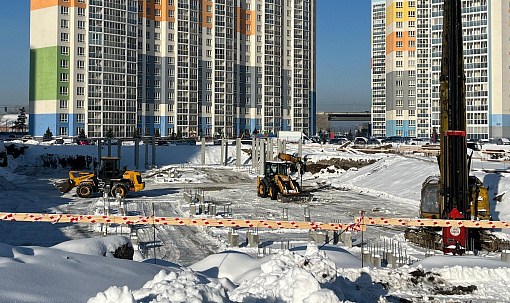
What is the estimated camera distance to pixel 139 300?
712 centimetres

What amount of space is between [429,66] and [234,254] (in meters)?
90.4

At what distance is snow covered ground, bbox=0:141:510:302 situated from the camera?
8180 millimetres

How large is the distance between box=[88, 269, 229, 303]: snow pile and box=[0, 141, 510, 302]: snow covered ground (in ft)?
0.05

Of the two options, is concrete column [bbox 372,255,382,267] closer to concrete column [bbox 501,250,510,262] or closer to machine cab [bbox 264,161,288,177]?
concrete column [bbox 501,250,510,262]

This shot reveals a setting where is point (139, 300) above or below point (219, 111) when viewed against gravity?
below

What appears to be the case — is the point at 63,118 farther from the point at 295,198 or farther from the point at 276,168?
the point at 295,198

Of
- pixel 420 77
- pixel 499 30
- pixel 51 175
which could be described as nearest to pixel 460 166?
pixel 51 175

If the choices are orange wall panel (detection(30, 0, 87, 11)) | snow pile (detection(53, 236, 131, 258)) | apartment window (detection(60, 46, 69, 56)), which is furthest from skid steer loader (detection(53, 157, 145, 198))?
orange wall panel (detection(30, 0, 87, 11))

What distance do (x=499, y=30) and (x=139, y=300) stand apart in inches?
3679

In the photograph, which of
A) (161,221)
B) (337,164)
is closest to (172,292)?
(161,221)

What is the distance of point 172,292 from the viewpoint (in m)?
7.02

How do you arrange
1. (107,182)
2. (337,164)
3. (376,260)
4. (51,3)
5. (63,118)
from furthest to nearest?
1. (63,118)
2. (51,3)
3. (337,164)
4. (107,182)
5. (376,260)

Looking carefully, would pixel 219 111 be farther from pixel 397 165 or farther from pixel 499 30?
pixel 397 165

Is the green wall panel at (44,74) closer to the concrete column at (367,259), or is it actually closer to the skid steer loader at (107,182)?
the skid steer loader at (107,182)
